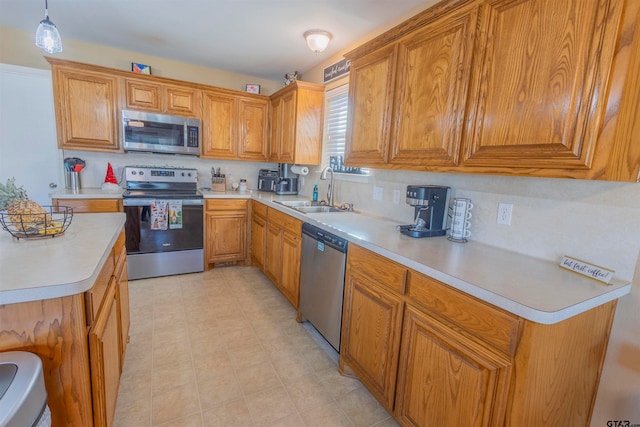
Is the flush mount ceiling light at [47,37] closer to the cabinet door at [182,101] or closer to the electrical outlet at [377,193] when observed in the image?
the cabinet door at [182,101]

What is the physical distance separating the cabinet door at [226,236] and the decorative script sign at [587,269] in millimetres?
3106

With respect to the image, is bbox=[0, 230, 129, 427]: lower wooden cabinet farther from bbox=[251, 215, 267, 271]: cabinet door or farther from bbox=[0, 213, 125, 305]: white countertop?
bbox=[251, 215, 267, 271]: cabinet door

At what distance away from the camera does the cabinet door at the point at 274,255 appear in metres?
2.88

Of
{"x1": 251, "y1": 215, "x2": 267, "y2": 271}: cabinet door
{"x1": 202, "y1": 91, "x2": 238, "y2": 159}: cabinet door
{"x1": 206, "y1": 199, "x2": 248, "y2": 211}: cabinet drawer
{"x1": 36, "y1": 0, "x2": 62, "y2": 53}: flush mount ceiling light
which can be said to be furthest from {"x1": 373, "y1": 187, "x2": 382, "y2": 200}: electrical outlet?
{"x1": 36, "y1": 0, "x2": 62, "y2": 53}: flush mount ceiling light

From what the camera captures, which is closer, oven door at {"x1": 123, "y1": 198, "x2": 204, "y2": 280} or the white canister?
the white canister

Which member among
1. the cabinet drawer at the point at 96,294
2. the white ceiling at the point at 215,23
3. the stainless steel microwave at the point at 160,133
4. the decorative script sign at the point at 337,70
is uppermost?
the white ceiling at the point at 215,23

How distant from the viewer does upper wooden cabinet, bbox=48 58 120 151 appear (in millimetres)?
2947

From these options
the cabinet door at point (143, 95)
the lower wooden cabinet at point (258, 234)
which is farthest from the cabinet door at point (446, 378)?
the cabinet door at point (143, 95)

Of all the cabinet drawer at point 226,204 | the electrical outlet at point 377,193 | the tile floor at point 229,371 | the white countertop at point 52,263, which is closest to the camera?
the white countertop at point 52,263

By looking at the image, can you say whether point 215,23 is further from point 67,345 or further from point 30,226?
point 67,345

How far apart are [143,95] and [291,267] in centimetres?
254

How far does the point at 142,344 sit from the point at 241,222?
5.84 ft

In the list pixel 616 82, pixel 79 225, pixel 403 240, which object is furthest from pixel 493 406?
pixel 79 225

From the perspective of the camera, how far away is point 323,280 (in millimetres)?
2096
